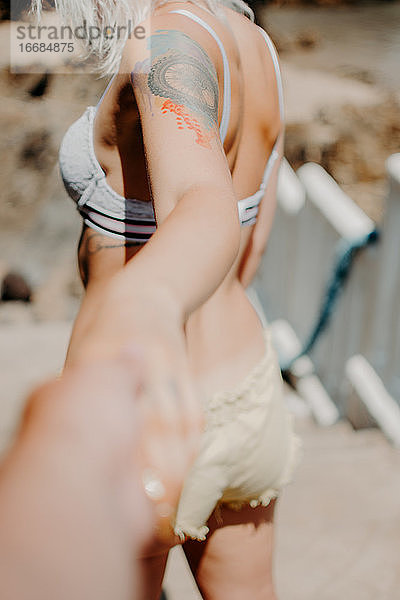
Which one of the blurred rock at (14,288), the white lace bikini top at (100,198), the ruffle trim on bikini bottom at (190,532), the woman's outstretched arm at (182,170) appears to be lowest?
the blurred rock at (14,288)

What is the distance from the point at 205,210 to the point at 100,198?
0.57 metres

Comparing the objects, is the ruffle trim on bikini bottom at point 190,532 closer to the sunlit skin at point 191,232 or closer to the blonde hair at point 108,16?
the sunlit skin at point 191,232

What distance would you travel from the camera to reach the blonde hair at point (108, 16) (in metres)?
1.16

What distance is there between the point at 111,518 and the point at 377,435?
2972 mm

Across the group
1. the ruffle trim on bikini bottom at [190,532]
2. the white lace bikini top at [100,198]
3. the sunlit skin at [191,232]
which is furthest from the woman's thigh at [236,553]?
the white lace bikini top at [100,198]

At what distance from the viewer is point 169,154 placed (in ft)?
2.79

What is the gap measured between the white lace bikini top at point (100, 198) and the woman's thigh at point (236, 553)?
0.63 m

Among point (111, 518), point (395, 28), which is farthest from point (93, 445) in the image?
point (395, 28)

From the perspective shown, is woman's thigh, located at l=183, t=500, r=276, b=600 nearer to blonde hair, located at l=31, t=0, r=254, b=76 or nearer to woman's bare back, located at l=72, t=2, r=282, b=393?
woman's bare back, located at l=72, t=2, r=282, b=393

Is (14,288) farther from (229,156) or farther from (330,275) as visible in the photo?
(229,156)

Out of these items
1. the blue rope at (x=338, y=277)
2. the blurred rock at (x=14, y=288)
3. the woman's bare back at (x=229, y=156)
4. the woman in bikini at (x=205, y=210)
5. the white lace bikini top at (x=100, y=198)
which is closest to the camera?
the woman in bikini at (x=205, y=210)

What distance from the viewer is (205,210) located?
0.76 m

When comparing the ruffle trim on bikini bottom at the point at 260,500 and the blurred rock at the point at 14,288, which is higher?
the ruffle trim on bikini bottom at the point at 260,500

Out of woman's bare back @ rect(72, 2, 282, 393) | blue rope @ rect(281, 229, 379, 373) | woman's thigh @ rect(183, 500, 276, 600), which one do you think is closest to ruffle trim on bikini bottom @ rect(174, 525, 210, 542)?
woman's thigh @ rect(183, 500, 276, 600)
